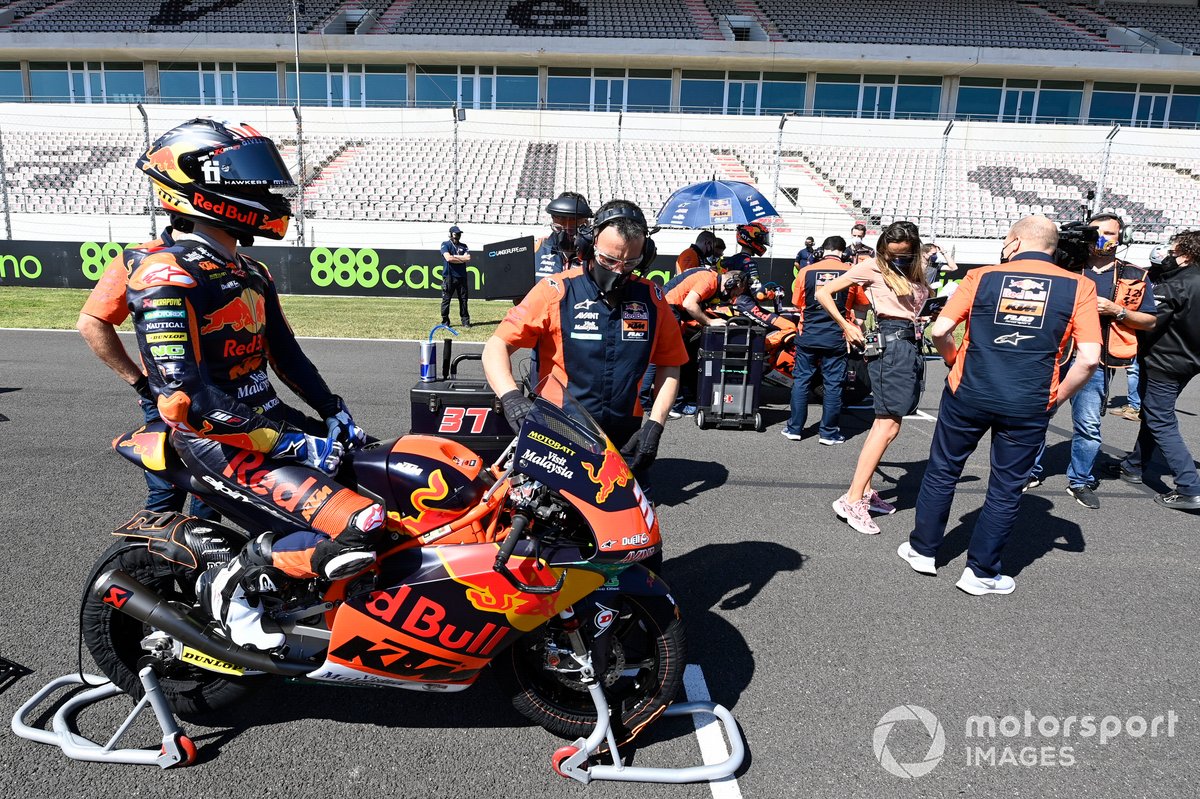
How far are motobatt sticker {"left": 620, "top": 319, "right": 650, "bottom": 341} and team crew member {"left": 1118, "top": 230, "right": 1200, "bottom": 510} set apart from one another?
4284 mm

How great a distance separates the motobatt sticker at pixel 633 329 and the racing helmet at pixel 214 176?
5.16ft

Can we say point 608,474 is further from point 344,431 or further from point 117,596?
point 117,596

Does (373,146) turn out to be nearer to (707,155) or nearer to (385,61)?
(385,61)

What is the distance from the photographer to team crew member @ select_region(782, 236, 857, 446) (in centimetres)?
702

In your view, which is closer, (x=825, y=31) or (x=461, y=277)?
(x=461, y=277)

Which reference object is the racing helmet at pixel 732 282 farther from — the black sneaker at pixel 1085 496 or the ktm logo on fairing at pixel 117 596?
the ktm logo on fairing at pixel 117 596

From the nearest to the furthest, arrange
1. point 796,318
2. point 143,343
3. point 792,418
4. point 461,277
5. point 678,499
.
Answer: point 143,343
point 678,499
point 792,418
point 796,318
point 461,277

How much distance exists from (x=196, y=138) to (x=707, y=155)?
2740cm

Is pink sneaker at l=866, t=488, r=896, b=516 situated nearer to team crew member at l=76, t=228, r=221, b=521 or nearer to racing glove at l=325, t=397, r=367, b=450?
racing glove at l=325, t=397, r=367, b=450

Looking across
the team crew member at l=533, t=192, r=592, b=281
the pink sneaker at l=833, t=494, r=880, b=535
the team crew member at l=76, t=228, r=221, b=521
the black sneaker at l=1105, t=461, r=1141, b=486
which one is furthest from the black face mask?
the black sneaker at l=1105, t=461, r=1141, b=486

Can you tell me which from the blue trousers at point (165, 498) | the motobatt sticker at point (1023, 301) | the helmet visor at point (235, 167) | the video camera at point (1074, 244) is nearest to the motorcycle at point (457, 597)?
the blue trousers at point (165, 498)

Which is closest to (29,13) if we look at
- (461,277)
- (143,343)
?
(461,277)

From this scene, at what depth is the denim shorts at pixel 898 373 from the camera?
16.0ft

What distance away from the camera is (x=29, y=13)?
36.4 m
